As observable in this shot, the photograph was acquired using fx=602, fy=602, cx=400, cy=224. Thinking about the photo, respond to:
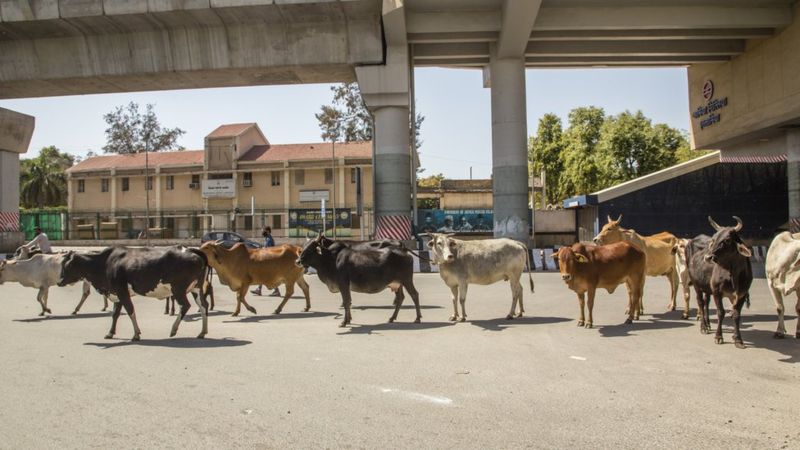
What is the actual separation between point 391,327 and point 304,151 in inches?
1749

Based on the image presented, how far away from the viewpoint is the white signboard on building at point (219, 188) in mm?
52531

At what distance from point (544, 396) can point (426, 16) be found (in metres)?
20.3

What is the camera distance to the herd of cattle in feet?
28.7

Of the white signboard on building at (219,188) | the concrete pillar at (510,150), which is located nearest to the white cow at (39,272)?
the concrete pillar at (510,150)

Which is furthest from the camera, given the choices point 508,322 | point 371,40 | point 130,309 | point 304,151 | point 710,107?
point 304,151

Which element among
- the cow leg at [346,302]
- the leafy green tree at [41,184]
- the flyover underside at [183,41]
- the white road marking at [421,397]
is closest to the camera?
the white road marking at [421,397]

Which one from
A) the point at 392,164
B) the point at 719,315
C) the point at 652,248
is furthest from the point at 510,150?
the point at 719,315

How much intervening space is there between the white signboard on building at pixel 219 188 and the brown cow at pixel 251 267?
4124 cm

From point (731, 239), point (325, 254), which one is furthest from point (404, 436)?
point (325, 254)

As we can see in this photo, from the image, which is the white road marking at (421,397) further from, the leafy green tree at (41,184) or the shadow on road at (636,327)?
the leafy green tree at (41,184)

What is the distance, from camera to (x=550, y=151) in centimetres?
5747

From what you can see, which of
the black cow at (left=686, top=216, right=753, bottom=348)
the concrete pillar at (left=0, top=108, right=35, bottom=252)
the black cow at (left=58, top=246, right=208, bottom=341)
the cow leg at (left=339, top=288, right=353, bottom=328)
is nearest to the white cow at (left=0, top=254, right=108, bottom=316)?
the black cow at (left=58, top=246, right=208, bottom=341)

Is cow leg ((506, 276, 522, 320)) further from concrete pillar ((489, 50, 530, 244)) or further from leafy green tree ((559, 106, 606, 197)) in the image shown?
leafy green tree ((559, 106, 606, 197))

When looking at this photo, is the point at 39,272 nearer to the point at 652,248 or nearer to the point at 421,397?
the point at 421,397
